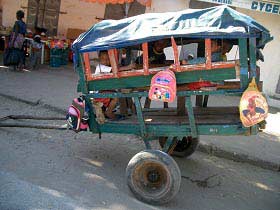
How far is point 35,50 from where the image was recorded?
38.2ft

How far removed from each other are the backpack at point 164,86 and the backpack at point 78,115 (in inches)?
42.5

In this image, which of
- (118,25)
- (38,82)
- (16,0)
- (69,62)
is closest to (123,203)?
(118,25)

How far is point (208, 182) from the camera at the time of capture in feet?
17.0

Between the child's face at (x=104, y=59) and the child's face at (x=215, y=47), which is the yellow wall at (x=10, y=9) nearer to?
the child's face at (x=104, y=59)

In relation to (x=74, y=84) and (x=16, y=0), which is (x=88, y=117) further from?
(x=16, y=0)

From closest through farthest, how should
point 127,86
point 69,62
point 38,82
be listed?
point 127,86 → point 38,82 → point 69,62

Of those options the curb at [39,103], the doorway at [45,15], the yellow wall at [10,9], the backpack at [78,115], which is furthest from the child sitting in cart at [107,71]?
the yellow wall at [10,9]

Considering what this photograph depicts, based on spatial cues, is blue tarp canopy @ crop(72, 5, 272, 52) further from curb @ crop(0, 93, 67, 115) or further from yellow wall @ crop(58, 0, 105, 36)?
yellow wall @ crop(58, 0, 105, 36)

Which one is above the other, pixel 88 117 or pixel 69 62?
pixel 69 62

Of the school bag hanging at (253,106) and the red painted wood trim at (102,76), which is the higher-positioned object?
the red painted wood trim at (102,76)

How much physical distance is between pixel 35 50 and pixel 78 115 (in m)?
7.22

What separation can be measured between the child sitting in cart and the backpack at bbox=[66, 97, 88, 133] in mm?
203

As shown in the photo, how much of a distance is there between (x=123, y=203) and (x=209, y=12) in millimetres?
2291

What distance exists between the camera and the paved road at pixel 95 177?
4.30m
